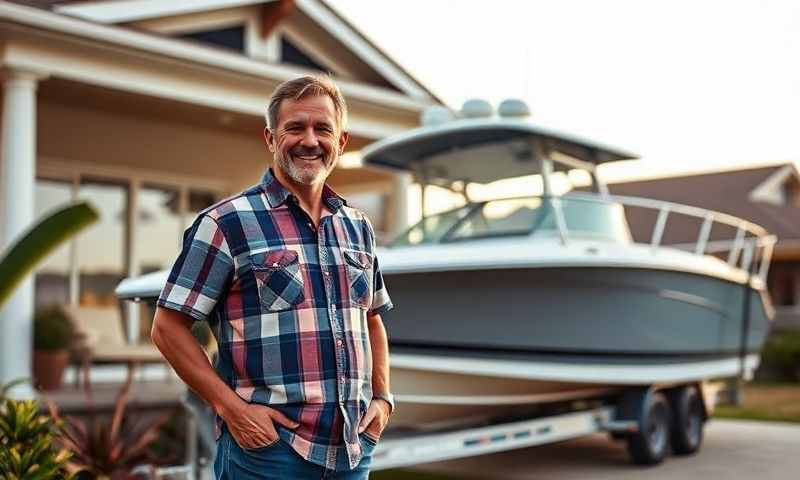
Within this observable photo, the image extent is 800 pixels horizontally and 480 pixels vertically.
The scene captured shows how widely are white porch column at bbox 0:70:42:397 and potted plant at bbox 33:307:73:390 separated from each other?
948mm

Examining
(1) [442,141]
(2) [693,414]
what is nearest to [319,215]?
(1) [442,141]

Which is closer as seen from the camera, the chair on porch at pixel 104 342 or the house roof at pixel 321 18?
the chair on porch at pixel 104 342

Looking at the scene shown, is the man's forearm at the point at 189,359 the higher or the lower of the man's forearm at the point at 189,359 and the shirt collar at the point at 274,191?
the lower

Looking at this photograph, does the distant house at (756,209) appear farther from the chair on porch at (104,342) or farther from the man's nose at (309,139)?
the man's nose at (309,139)

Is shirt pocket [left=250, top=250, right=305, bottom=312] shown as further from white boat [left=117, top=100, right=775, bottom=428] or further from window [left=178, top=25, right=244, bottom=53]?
window [left=178, top=25, right=244, bottom=53]

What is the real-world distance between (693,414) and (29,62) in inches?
268

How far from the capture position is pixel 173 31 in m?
11.0

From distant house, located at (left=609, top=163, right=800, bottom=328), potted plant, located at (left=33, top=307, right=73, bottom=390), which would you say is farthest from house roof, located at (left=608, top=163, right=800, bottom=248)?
potted plant, located at (left=33, top=307, right=73, bottom=390)

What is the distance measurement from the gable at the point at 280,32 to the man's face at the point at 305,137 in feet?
27.3

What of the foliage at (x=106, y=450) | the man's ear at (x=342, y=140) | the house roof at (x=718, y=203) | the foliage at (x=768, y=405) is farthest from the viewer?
the house roof at (x=718, y=203)

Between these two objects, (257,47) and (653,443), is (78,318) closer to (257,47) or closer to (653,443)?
(257,47)

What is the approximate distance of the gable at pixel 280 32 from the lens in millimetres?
10688

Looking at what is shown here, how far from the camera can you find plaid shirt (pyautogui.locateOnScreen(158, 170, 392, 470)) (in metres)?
2.21

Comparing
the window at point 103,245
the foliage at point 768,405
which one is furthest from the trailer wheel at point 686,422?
the window at point 103,245
